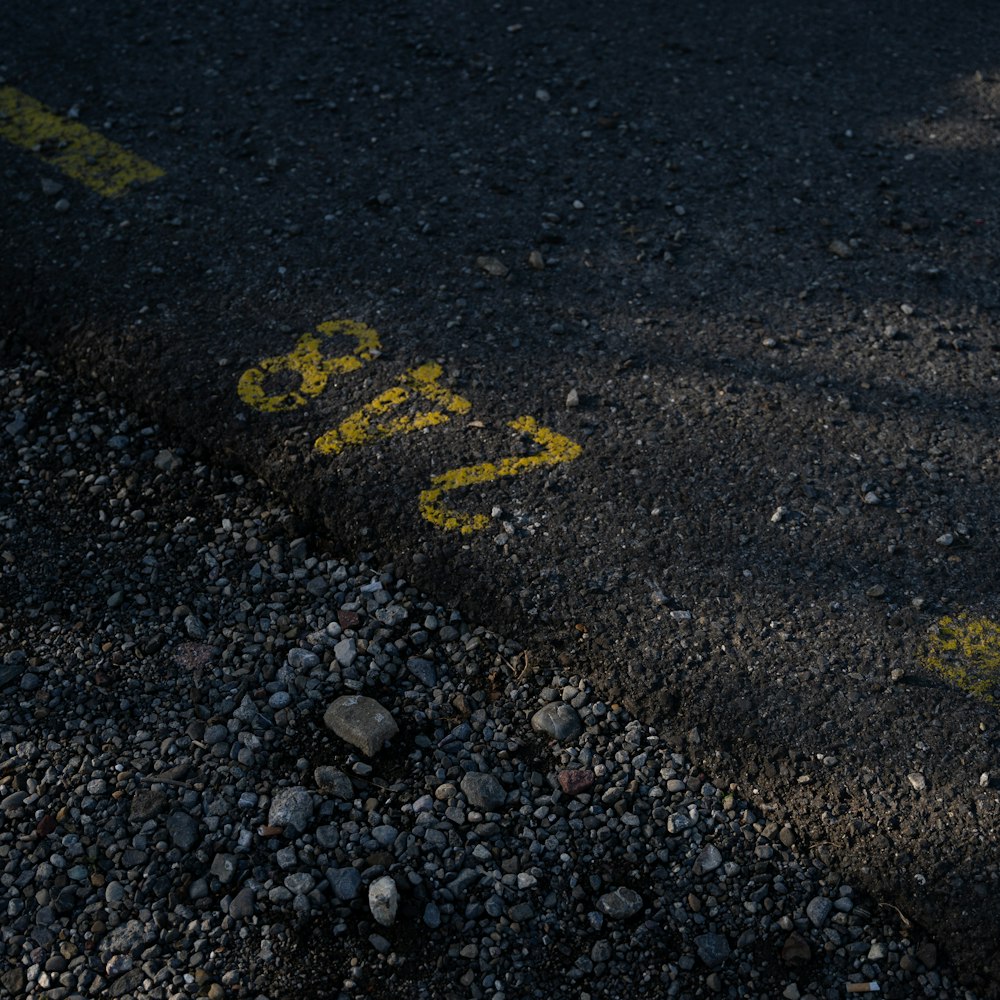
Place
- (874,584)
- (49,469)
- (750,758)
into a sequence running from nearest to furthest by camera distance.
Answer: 1. (750,758)
2. (874,584)
3. (49,469)

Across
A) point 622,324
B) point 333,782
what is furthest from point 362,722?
point 622,324

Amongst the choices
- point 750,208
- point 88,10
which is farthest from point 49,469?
point 88,10

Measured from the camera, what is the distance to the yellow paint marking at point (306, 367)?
3.10 m

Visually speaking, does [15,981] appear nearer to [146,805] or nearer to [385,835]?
[146,805]

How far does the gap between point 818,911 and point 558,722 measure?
645mm

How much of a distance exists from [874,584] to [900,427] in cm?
63

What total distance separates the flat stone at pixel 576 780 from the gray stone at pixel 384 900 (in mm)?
411

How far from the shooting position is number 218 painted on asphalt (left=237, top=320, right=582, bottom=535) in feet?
9.45

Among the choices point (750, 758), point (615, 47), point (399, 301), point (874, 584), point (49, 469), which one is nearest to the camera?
point (750, 758)

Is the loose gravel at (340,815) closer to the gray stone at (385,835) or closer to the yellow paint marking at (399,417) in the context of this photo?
the gray stone at (385,835)

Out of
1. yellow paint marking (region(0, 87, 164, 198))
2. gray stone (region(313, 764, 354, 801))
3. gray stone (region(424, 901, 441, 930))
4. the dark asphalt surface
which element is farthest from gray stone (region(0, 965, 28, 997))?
yellow paint marking (region(0, 87, 164, 198))

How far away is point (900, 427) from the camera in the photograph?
10.1 feet

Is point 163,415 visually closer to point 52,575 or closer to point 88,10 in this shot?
point 52,575

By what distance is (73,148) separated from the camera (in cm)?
Answer: 407
